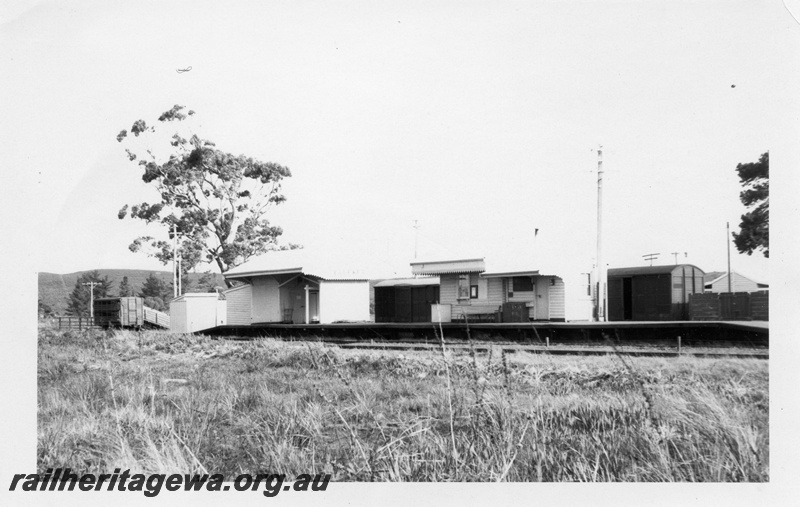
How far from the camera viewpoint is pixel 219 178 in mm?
8047

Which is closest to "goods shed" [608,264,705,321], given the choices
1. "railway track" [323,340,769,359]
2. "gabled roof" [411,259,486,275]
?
"gabled roof" [411,259,486,275]

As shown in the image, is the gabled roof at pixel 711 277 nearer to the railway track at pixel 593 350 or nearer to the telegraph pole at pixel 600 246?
the telegraph pole at pixel 600 246

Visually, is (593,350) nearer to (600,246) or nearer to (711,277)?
(600,246)

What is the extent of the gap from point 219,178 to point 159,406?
11.6ft

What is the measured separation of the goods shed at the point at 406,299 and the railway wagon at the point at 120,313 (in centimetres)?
826

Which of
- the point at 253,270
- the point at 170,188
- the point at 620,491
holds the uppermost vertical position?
the point at 170,188

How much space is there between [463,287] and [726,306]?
7597mm

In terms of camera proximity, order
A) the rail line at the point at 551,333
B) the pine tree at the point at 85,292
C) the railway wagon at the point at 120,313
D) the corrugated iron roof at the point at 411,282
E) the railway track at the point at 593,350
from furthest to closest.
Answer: the corrugated iron roof at the point at 411,282, the railway wagon at the point at 120,313, the rail line at the point at 551,333, the pine tree at the point at 85,292, the railway track at the point at 593,350

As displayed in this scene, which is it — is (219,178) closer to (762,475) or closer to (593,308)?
(762,475)

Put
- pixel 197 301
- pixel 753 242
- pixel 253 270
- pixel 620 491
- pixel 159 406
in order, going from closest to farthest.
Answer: pixel 620 491
pixel 159 406
pixel 753 242
pixel 197 301
pixel 253 270

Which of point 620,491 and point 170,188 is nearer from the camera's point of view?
point 620,491

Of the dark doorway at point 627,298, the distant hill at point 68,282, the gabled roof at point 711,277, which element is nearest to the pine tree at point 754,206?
the distant hill at point 68,282

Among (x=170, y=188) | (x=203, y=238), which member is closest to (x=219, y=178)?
(x=170, y=188)

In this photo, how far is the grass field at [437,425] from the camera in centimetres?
398
